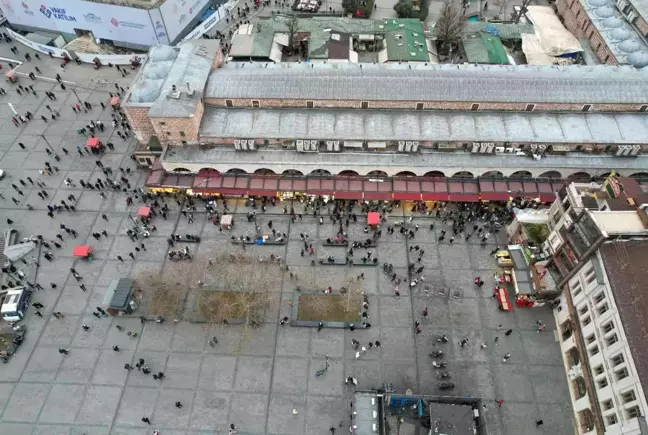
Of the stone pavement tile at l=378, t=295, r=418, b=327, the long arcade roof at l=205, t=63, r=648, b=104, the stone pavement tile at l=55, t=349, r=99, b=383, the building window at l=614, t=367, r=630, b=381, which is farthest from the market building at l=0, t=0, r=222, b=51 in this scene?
the building window at l=614, t=367, r=630, b=381

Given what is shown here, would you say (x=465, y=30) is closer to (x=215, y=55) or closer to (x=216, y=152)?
(x=215, y=55)

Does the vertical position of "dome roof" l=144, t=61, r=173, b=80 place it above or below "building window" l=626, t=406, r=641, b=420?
above

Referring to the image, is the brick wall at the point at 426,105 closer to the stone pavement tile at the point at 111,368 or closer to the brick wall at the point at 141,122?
the brick wall at the point at 141,122

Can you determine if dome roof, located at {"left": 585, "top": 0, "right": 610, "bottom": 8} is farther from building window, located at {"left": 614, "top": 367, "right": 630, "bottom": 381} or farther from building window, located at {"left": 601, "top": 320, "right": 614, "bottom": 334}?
building window, located at {"left": 614, "top": 367, "right": 630, "bottom": 381}

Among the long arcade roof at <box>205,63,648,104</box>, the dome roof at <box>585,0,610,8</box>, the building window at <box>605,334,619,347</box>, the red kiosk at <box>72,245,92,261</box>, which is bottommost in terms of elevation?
the building window at <box>605,334,619,347</box>

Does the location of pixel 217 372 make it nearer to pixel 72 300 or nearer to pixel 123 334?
pixel 123 334
